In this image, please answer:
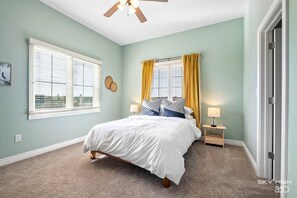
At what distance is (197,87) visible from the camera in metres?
3.45

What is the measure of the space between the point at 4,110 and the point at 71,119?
3.82ft

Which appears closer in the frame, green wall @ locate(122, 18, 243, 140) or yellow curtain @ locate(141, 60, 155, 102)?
green wall @ locate(122, 18, 243, 140)

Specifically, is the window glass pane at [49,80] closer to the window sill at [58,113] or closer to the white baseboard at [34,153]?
the window sill at [58,113]

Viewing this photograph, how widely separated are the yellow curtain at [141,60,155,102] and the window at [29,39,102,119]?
136 cm

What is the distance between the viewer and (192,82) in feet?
11.4

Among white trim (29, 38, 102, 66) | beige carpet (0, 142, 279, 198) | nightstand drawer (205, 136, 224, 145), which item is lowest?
beige carpet (0, 142, 279, 198)

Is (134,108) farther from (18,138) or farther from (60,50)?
(18,138)

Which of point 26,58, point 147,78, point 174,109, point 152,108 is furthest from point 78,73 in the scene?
point 174,109

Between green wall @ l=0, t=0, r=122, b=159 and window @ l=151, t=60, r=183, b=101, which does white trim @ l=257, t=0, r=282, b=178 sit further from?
green wall @ l=0, t=0, r=122, b=159

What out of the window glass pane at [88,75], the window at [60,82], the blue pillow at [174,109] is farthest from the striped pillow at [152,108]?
the window glass pane at [88,75]

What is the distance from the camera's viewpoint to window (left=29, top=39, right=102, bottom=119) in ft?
8.34

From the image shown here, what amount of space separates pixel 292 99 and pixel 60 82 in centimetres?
370

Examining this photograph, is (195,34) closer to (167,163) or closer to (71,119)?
(167,163)

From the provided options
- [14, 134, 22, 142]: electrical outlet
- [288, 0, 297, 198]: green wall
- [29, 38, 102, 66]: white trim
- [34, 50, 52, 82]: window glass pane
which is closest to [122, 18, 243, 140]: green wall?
[29, 38, 102, 66]: white trim
